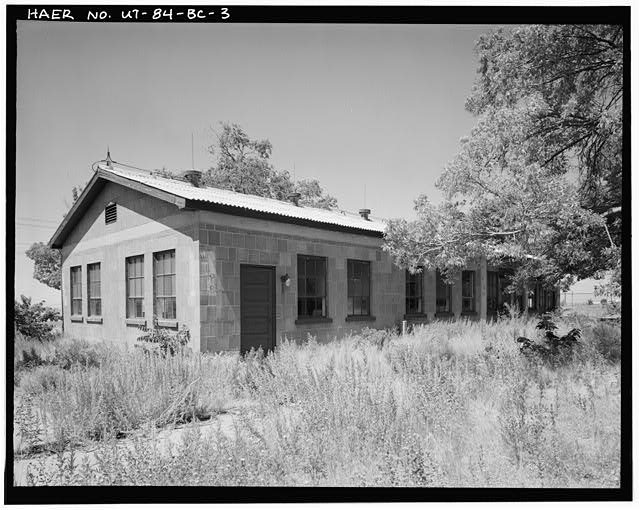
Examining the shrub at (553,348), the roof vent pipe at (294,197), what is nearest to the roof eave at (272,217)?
the roof vent pipe at (294,197)

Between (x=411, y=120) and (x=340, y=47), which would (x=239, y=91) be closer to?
(x=340, y=47)

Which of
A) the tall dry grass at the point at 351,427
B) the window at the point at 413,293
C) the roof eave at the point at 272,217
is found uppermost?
the roof eave at the point at 272,217

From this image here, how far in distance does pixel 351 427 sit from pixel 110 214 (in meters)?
6.71

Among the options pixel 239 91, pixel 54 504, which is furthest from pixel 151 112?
pixel 54 504

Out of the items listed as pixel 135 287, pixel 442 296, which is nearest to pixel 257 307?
pixel 135 287

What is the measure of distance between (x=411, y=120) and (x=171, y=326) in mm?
4687

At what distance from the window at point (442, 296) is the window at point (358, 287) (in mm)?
2506

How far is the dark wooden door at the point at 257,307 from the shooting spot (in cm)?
790

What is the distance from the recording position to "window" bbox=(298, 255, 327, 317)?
29.4 ft

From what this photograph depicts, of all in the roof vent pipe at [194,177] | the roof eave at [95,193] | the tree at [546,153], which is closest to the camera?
the tree at [546,153]

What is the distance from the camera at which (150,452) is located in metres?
3.94

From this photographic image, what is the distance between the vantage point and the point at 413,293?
37.4 ft

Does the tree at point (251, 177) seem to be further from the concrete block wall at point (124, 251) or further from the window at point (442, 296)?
the concrete block wall at point (124, 251)

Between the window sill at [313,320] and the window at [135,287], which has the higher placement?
the window at [135,287]
